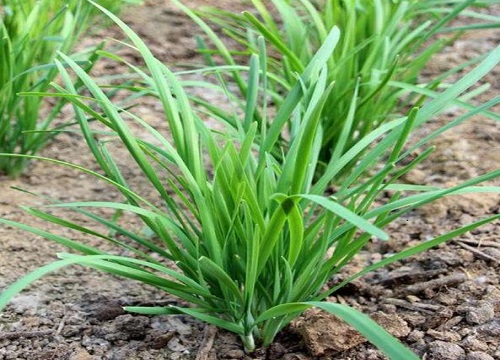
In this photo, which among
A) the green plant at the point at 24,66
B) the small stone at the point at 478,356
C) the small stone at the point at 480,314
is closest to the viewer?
the small stone at the point at 478,356

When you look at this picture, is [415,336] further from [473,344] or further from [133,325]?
[133,325]

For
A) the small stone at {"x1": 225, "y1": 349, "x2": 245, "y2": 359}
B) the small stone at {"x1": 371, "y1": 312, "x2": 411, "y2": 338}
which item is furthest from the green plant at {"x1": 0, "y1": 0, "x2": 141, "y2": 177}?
the small stone at {"x1": 371, "y1": 312, "x2": 411, "y2": 338}

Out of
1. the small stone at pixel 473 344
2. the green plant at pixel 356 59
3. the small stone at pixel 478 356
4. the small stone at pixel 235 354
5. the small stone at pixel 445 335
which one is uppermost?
the green plant at pixel 356 59

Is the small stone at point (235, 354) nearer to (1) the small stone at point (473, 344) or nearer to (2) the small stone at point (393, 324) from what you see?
(2) the small stone at point (393, 324)

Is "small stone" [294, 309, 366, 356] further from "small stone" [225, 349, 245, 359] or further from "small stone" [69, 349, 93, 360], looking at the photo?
"small stone" [69, 349, 93, 360]

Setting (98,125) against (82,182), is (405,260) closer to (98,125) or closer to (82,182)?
(82,182)

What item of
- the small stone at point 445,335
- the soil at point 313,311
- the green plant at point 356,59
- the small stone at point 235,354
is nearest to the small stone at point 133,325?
the soil at point 313,311

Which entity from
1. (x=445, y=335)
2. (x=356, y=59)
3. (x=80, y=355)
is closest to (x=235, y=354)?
(x=80, y=355)
